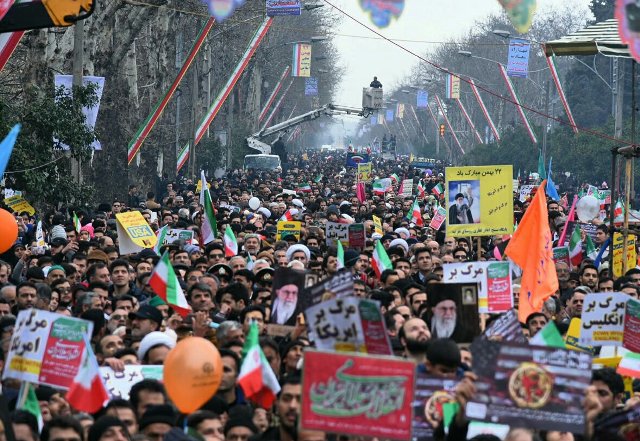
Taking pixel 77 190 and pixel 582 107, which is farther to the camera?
pixel 582 107

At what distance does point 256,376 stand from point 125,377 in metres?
1.09

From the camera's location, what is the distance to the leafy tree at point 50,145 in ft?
67.2

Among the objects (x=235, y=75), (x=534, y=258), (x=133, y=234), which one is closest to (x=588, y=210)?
(x=133, y=234)

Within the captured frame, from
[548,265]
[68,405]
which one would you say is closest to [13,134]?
[68,405]

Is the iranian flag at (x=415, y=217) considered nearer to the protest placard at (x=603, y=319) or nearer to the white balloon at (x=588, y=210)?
the white balloon at (x=588, y=210)

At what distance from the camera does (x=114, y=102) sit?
30562mm

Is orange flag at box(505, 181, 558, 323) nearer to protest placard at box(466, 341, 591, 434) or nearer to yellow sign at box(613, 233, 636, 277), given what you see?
yellow sign at box(613, 233, 636, 277)

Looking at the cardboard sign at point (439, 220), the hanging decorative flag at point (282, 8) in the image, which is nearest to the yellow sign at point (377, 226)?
the cardboard sign at point (439, 220)

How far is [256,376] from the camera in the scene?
782 centimetres

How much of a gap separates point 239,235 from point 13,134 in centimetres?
907

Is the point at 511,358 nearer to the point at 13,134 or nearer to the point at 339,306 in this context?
the point at 339,306

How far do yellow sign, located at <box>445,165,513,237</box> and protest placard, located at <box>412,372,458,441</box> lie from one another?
883 cm

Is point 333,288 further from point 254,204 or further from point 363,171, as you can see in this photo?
point 363,171

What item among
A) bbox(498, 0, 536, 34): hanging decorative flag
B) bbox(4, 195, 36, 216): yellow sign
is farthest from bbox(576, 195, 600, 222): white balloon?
bbox(4, 195, 36, 216): yellow sign
